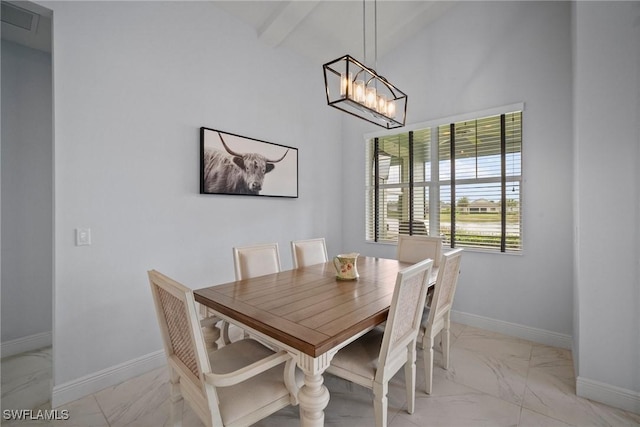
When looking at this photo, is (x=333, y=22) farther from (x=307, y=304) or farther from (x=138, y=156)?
(x=307, y=304)

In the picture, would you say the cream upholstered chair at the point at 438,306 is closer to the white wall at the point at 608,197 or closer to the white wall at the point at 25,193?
the white wall at the point at 608,197

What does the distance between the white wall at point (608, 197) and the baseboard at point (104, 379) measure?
3.15 m

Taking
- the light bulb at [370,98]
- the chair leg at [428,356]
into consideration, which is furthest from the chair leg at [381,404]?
the light bulb at [370,98]

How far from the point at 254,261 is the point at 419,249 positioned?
63.8 inches

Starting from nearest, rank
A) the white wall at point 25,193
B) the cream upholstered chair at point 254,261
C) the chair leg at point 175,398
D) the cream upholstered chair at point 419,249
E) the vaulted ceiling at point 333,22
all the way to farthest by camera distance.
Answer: the chair leg at point 175,398 < the cream upholstered chair at point 254,261 < the white wall at point 25,193 < the cream upholstered chair at point 419,249 < the vaulted ceiling at point 333,22

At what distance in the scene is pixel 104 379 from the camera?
2.08 metres

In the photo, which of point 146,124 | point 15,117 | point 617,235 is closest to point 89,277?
point 146,124

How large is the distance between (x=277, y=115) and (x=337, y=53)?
4.32ft

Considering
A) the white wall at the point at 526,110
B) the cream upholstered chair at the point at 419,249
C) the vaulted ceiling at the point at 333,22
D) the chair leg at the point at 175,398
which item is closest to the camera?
the chair leg at the point at 175,398

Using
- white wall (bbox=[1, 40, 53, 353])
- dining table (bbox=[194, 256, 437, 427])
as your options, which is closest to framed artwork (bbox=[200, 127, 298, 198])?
dining table (bbox=[194, 256, 437, 427])

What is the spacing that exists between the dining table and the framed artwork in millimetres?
1088

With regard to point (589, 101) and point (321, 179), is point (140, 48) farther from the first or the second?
point (589, 101)

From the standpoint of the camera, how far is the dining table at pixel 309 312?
3.99 ft

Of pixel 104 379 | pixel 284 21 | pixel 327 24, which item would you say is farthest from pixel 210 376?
pixel 327 24
